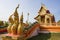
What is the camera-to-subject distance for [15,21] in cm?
966

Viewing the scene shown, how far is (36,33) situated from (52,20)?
874 centimetres

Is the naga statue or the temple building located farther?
the temple building

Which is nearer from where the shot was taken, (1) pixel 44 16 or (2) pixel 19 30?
(2) pixel 19 30

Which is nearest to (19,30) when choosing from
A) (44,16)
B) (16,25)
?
(16,25)

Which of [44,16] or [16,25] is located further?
[44,16]

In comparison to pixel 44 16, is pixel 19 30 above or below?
below

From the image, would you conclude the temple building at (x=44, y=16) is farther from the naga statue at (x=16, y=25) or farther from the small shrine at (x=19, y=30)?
the naga statue at (x=16, y=25)

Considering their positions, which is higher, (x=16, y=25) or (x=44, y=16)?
(x=44, y=16)

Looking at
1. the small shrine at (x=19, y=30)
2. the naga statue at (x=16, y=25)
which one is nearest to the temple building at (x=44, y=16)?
the small shrine at (x=19, y=30)

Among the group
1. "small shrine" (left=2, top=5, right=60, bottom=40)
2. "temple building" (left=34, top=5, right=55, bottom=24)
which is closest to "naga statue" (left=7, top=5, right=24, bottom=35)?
"small shrine" (left=2, top=5, right=60, bottom=40)

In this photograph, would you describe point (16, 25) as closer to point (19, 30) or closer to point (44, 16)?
point (19, 30)

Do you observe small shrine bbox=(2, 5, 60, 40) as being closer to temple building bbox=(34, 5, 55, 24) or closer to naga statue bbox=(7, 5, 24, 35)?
naga statue bbox=(7, 5, 24, 35)

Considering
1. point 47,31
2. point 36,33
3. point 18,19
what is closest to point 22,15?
point 18,19

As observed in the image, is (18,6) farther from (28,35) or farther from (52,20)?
(52,20)
